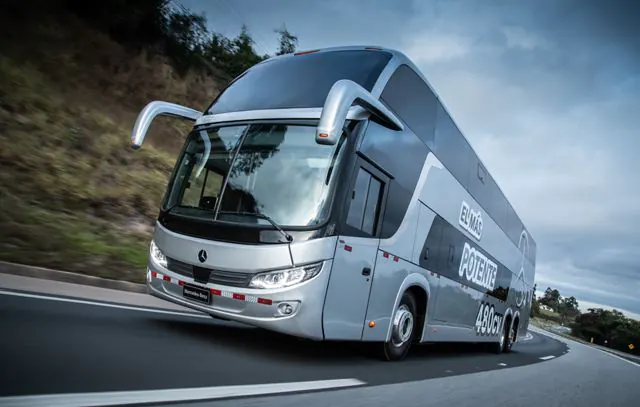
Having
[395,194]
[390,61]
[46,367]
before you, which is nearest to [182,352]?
[46,367]

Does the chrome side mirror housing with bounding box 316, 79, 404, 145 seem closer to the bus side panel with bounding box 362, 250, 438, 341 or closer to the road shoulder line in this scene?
the bus side panel with bounding box 362, 250, 438, 341

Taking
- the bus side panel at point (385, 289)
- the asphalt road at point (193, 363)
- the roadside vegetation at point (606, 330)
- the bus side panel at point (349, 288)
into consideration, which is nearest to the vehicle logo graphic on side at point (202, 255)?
the asphalt road at point (193, 363)

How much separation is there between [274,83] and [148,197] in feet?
30.2

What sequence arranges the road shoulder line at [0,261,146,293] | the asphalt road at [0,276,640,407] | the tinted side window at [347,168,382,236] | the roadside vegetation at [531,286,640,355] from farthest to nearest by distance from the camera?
the roadside vegetation at [531,286,640,355] → the road shoulder line at [0,261,146,293] → the tinted side window at [347,168,382,236] → the asphalt road at [0,276,640,407]

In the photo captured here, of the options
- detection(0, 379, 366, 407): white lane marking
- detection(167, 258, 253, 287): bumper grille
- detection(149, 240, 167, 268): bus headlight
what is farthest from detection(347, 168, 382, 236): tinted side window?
detection(149, 240, 167, 268): bus headlight

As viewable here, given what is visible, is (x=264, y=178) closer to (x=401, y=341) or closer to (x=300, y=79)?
(x=300, y=79)

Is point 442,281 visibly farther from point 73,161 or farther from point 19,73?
point 19,73

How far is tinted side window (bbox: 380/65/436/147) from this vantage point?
6453 mm

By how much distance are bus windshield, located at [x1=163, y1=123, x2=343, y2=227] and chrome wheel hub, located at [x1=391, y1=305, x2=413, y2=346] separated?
240 centimetres

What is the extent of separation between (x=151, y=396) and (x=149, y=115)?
3.93 m

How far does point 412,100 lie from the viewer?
23.2ft

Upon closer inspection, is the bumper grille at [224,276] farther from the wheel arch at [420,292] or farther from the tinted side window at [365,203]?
the wheel arch at [420,292]

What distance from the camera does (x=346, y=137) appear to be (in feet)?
18.2

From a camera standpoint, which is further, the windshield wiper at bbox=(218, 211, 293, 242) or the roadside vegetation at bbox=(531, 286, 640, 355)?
the roadside vegetation at bbox=(531, 286, 640, 355)
